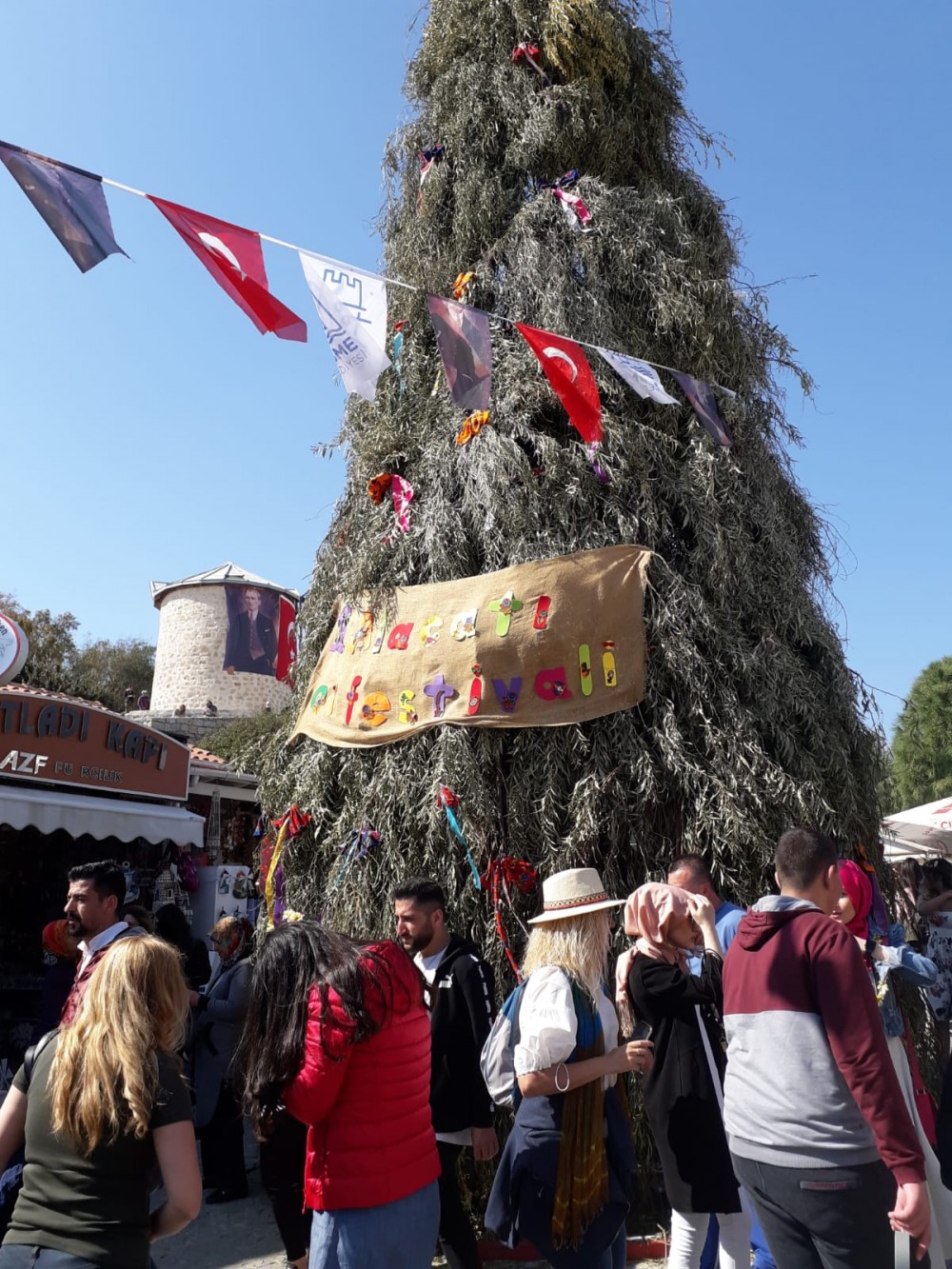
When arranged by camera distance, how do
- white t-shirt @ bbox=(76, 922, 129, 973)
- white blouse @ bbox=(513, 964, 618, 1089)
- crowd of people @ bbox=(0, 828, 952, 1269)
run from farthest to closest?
white t-shirt @ bbox=(76, 922, 129, 973) < white blouse @ bbox=(513, 964, 618, 1089) < crowd of people @ bbox=(0, 828, 952, 1269)

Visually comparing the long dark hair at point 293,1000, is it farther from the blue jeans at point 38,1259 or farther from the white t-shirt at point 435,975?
the white t-shirt at point 435,975

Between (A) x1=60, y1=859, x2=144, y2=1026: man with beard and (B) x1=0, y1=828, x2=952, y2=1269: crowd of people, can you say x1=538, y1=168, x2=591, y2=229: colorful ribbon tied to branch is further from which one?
(A) x1=60, y1=859, x2=144, y2=1026: man with beard

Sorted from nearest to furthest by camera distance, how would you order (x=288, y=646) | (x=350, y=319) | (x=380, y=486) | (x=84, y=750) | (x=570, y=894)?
1. (x=570, y=894)
2. (x=350, y=319)
3. (x=380, y=486)
4. (x=288, y=646)
5. (x=84, y=750)

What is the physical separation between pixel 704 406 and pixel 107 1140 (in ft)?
17.0

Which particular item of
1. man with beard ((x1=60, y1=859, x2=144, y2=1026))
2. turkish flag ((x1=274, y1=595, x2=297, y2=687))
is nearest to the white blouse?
man with beard ((x1=60, y1=859, x2=144, y2=1026))

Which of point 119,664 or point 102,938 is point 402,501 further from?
point 119,664

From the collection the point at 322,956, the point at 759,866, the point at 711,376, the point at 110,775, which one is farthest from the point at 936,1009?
the point at 110,775

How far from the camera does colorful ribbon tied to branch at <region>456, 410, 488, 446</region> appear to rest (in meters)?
6.03

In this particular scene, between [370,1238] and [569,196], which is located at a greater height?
[569,196]

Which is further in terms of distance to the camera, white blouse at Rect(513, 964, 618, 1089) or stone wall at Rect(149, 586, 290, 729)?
stone wall at Rect(149, 586, 290, 729)

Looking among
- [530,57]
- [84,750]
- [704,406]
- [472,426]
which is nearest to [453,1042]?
[472,426]

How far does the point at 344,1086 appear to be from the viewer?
8.39 ft

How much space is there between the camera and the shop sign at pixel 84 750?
8.80 metres

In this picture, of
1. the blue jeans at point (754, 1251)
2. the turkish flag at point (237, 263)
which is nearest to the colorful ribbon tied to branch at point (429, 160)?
the turkish flag at point (237, 263)
